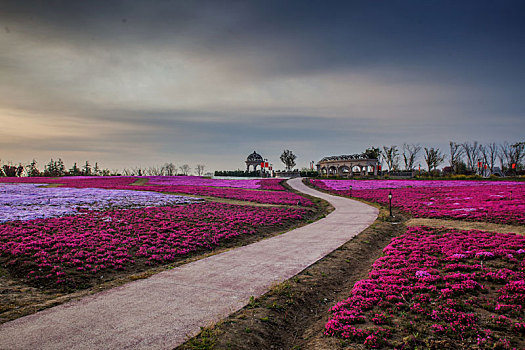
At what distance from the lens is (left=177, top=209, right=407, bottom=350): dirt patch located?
6297 millimetres

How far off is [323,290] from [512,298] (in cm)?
491

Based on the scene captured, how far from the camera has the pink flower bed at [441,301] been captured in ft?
20.7

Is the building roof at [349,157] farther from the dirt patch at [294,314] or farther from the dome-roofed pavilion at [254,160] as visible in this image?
the dirt patch at [294,314]

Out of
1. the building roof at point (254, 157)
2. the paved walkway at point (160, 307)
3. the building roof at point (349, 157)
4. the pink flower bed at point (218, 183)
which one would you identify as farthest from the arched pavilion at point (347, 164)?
the paved walkway at point (160, 307)

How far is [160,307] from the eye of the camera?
7.50 m

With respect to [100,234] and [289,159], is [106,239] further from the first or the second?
[289,159]

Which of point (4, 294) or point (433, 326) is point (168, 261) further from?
point (433, 326)

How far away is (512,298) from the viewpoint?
784 centimetres

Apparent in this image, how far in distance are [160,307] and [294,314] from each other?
3444 mm

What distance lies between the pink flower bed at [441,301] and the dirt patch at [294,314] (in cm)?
60

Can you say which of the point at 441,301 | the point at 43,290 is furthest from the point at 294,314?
the point at 43,290

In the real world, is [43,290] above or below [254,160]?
below

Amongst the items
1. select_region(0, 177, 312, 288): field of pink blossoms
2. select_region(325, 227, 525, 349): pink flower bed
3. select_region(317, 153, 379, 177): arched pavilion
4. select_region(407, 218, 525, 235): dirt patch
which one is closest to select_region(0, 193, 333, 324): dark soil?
select_region(0, 177, 312, 288): field of pink blossoms

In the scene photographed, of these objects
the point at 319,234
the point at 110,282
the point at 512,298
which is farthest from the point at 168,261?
the point at 512,298
